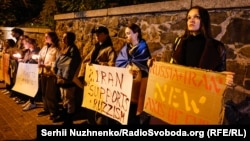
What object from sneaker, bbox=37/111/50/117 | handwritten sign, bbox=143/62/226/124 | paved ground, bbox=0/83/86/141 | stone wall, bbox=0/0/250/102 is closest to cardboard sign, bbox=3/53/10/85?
paved ground, bbox=0/83/86/141

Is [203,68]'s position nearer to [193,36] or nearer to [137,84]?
[193,36]

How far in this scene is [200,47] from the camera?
11.4 feet

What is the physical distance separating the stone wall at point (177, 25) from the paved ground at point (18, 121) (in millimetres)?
2164

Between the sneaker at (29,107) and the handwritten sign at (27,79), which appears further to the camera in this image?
the sneaker at (29,107)

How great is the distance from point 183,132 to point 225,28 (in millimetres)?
1759

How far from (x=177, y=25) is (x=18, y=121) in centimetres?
394

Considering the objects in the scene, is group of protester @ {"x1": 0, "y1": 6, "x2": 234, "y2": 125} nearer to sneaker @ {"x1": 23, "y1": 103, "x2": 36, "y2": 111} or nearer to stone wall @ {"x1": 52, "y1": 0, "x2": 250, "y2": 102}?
sneaker @ {"x1": 23, "y1": 103, "x2": 36, "y2": 111}

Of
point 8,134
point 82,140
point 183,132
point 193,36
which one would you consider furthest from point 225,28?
point 8,134

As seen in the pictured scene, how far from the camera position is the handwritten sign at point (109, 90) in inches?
173

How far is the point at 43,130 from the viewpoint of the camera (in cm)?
373

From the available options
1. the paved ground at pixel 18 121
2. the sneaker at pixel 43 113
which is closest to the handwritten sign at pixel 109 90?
the paved ground at pixel 18 121

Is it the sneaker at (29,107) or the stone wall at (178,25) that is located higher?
the stone wall at (178,25)

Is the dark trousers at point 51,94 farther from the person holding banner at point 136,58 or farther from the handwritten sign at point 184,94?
the handwritten sign at point 184,94

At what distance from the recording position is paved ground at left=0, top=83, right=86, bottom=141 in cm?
573
